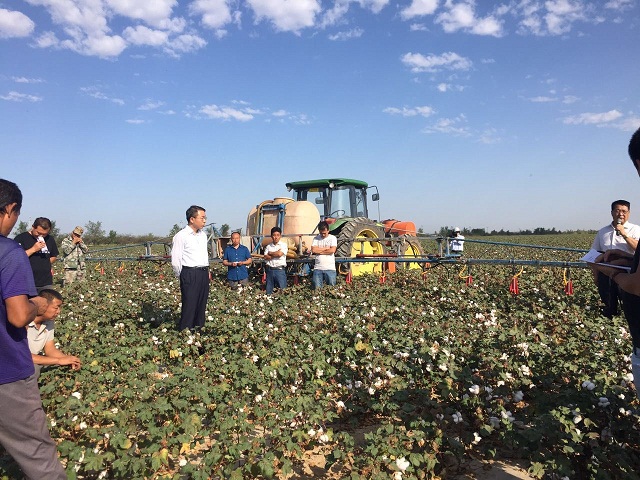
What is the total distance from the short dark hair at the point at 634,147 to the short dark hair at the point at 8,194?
9.82 ft

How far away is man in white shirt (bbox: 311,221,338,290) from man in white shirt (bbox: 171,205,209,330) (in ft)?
9.53

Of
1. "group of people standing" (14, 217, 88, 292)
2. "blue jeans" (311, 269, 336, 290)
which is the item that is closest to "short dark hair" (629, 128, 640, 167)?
"group of people standing" (14, 217, 88, 292)

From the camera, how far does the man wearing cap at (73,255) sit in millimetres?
11336

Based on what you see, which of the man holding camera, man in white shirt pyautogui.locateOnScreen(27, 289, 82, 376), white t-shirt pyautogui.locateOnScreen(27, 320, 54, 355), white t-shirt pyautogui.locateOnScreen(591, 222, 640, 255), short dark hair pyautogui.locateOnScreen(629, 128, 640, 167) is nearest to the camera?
short dark hair pyautogui.locateOnScreen(629, 128, 640, 167)

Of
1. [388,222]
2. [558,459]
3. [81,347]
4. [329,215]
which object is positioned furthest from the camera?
[388,222]

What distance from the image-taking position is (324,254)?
8.36m

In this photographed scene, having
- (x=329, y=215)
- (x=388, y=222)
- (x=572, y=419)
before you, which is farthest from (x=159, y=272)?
(x=572, y=419)

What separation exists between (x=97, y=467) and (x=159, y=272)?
11.0m

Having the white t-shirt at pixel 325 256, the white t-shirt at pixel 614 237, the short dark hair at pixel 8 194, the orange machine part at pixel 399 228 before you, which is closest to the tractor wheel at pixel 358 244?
the orange machine part at pixel 399 228

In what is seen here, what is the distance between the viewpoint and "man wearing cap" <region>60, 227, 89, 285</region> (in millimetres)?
11336

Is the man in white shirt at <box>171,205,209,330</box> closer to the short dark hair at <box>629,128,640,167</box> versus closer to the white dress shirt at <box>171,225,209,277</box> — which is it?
the white dress shirt at <box>171,225,209,277</box>

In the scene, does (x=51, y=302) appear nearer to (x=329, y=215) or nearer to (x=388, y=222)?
(x=329, y=215)

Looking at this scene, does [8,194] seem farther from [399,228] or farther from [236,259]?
[399,228]

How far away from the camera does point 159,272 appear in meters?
13.1
